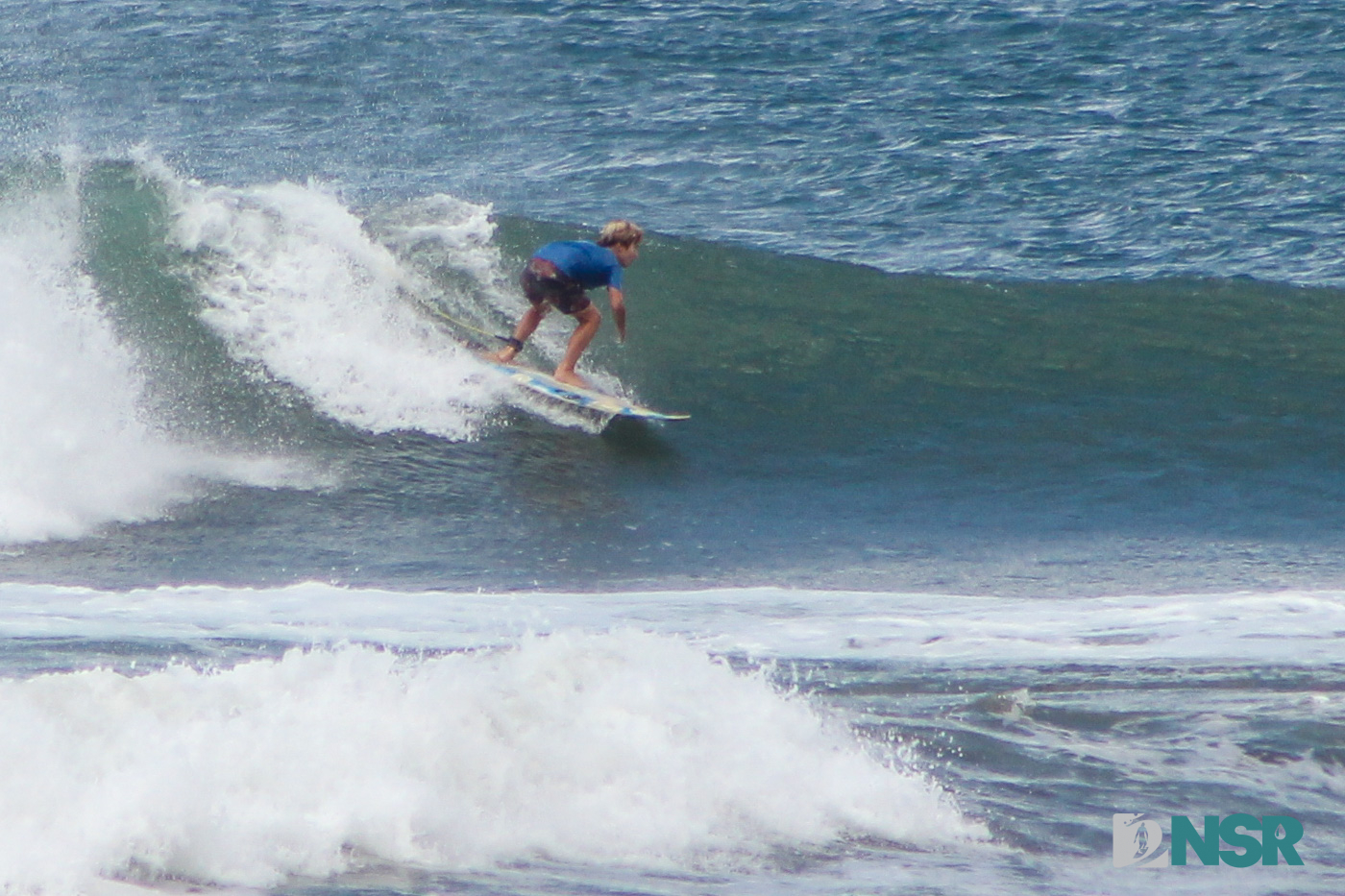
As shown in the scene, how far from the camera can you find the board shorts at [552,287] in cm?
909

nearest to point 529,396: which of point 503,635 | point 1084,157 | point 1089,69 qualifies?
point 503,635

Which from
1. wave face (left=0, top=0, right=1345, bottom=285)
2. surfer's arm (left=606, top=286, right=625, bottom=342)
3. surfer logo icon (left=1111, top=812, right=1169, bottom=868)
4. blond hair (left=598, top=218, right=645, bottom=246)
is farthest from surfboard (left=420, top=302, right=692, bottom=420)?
surfer logo icon (left=1111, top=812, right=1169, bottom=868)

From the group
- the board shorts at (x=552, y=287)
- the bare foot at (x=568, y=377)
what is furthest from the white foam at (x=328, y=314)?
the board shorts at (x=552, y=287)

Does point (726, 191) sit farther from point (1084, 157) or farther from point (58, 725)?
point (58, 725)

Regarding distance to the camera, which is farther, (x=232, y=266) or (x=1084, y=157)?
(x=1084, y=157)

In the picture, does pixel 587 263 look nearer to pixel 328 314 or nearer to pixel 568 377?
pixel 568 377

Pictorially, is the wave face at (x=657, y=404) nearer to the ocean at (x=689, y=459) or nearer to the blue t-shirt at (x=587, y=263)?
the ocean at (x=689, y=459)

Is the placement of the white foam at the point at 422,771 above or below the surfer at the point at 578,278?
below

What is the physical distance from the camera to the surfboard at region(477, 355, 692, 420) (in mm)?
8961

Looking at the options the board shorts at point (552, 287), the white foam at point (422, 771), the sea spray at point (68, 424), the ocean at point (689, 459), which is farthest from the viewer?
the board shorts at point (552, 287)

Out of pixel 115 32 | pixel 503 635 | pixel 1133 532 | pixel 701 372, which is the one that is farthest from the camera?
pixel 115 32

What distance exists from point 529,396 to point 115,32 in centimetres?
1226

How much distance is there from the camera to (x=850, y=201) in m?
13.0

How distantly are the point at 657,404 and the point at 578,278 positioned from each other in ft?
3.45
